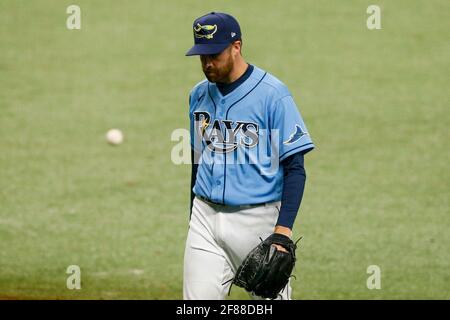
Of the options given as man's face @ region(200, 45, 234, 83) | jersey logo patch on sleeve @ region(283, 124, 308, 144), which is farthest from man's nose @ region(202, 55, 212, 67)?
jersey logo patch on sleeve @ region(283, 124, 308, 144)

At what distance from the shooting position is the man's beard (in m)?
4.89

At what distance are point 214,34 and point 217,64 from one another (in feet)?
0.51

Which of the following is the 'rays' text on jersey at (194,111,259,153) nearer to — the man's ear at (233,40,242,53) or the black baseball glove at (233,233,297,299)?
the man's ear at (233,40,242,53)

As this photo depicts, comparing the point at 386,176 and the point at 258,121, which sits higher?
the point at 258,121

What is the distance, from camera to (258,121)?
16.1 ft

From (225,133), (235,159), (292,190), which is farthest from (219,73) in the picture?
(292,190)

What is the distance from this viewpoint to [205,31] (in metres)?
4.90

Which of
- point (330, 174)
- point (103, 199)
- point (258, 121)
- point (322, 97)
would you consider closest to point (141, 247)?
point (103, 199)

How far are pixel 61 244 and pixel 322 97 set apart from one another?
5429mm

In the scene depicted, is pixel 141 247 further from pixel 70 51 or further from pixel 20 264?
pixel 70 51

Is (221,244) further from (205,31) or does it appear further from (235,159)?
(205,31)

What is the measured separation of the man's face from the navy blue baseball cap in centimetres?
4

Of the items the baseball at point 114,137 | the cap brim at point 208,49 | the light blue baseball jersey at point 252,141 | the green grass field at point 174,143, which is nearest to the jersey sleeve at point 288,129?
the light blue baseball jersey at point 252,141
